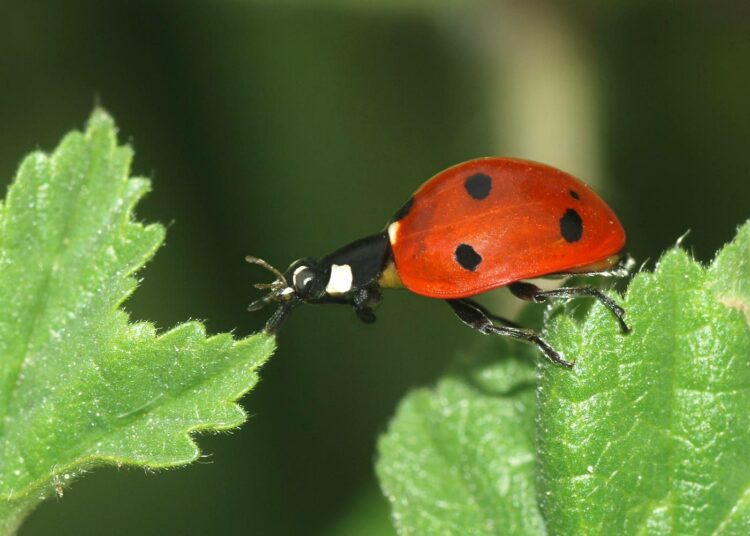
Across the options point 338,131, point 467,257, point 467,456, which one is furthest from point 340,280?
point 338,131

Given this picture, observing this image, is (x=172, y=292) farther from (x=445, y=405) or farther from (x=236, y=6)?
(x=445, y=405)

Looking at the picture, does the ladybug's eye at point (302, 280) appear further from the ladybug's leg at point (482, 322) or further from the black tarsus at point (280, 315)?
the ladybug's leg at point (482, 322)

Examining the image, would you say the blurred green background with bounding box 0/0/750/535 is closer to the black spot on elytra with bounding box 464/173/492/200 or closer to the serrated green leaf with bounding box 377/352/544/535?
the serrated green leaf with bounding box 377/352/544/535

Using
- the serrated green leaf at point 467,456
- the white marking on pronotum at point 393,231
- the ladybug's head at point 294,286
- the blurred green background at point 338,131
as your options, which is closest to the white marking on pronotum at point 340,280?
the ladybug's head at point 294,286

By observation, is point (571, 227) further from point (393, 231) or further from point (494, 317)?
point (393, 231)

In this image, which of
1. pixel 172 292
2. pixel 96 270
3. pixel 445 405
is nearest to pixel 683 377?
pixel 445 405

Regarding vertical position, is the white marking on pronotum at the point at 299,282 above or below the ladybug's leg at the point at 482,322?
above

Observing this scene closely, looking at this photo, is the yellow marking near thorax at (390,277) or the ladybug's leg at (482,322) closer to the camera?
the ladybug's leg at (482,322)

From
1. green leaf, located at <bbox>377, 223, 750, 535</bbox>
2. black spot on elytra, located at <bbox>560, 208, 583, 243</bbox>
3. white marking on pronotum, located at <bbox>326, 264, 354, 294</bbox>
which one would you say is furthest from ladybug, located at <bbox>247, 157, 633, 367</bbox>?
green leaf, located at <bbox>377, 223, 750, 535</bbox>
